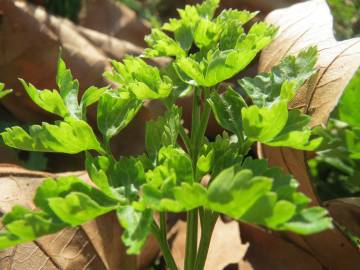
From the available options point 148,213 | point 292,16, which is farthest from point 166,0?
point 148,213

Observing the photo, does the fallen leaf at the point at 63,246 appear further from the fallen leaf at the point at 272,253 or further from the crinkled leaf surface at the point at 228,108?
the crinkled leaf surface at the point at 228,108

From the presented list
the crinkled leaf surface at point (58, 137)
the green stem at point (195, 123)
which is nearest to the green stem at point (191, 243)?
the green stem at point (195, 123)

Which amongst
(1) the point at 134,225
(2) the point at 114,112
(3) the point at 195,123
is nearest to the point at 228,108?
(3) the point at 195,123

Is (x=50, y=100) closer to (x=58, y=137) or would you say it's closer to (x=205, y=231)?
(x=58, y=137)

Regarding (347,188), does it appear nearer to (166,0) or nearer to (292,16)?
(292,16)

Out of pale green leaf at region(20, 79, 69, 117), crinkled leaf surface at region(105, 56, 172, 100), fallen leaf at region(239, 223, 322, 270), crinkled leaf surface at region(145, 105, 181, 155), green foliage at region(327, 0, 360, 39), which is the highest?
pale green leaf at region(20, 79, 69, 117)

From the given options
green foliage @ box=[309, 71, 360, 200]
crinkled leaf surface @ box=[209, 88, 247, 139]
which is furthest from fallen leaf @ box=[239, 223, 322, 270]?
crinkled leaf surface @ box=[209, 88, 247, 139]

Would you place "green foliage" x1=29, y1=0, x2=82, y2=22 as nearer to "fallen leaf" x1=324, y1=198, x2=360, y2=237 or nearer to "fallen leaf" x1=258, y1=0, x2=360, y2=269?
"fallen leaf" x1=258, y1=0, x2=360, y2=269
